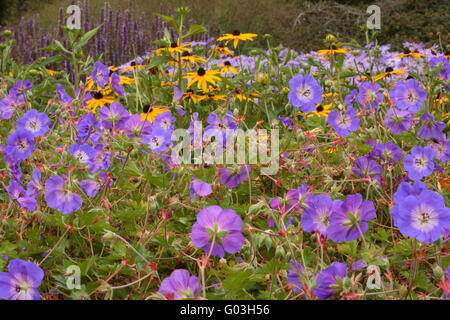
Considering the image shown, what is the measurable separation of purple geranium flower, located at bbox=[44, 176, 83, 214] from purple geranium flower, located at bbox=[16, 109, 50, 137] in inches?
16.3

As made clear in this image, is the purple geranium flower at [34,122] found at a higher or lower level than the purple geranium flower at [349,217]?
higher

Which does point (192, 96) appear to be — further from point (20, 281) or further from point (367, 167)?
point (20, 281)

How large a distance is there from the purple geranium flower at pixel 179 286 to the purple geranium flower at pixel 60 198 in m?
0.39

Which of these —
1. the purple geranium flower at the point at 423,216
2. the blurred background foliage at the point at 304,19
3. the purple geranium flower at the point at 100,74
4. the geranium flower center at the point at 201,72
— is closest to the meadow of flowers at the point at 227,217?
the purple geranium flower at the point at 423,216

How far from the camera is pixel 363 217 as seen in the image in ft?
2.97

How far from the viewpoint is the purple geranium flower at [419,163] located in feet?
3.88

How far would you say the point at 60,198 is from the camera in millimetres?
1104

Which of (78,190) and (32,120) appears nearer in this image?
(78,190)

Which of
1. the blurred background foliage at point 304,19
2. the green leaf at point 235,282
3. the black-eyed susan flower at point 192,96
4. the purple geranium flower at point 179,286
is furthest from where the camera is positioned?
the blurred background foliage at point 304,19

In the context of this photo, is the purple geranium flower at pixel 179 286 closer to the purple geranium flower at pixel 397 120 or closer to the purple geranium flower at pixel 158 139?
the purple geranium flower at pixel 158 139

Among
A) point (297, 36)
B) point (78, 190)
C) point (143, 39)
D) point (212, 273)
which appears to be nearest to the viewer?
point (212, 273)
